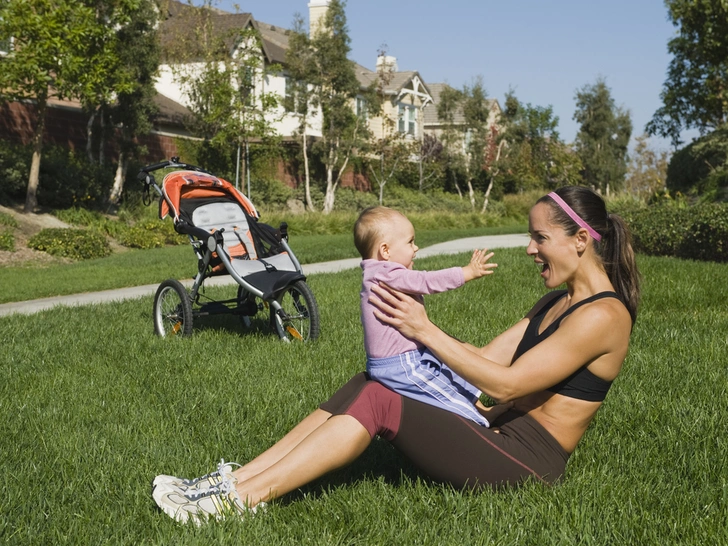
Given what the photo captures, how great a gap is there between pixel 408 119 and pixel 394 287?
160ft

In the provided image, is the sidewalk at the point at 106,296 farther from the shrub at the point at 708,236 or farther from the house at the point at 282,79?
the house at the point at 282,79

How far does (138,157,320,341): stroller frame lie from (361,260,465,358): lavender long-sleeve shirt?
11.8 ft

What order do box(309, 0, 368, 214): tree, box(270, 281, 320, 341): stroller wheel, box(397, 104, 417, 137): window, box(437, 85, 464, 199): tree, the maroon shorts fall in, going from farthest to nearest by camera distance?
box(397, 104, 417, 137): window
box(437, 85, 464, 199): tree
box(309, 0, 368, 214): tree
box(270, 281, 320, 341): stroller wheel
the maroon shorts

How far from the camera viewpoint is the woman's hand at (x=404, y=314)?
354cm

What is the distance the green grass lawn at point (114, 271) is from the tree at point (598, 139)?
38995 millimetres

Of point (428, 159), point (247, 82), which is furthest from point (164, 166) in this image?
point (428, 159)

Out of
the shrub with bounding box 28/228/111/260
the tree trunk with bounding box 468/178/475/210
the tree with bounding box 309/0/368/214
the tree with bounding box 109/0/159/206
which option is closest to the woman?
the shrub with bounding box 28/228/111/260

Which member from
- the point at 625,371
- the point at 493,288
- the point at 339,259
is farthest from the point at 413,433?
the point at 339,259

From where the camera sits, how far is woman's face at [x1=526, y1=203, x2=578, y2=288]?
370 centimetres

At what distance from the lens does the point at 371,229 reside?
3992 mm

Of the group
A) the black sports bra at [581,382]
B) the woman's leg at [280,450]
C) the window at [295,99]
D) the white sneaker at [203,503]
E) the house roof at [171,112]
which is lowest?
the white sneaker at [203,503]

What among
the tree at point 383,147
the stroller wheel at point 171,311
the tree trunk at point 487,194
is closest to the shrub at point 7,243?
the stroller wheel at point 171,311

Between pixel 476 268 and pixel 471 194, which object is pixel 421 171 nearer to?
pixel 471 194

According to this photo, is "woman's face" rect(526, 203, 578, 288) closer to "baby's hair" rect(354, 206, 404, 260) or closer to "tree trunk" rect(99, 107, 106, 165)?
"baby's hair" rect(354, 206, 404, 260)
